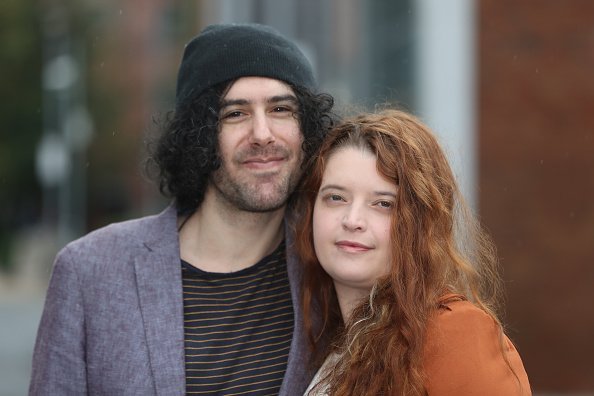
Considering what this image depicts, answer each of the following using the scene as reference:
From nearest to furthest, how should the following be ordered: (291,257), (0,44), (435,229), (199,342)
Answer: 1. (435,229)
2. (199,342)
3. (291,257)
4. (0,44)

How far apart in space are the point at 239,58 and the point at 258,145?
1.15 feet

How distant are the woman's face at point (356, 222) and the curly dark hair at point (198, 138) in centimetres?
46

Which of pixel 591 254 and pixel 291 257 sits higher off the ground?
pixel 291 257

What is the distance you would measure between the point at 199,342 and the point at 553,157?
7.02 meters

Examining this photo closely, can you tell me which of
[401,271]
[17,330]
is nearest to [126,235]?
[401,271]

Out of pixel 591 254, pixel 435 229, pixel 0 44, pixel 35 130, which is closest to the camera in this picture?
pixel 435 229

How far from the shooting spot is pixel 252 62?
11.9 feet

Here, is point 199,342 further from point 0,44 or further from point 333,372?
point 0,44

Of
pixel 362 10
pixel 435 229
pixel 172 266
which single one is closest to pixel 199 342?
pixel 172 266

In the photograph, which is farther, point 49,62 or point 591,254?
point 49,62

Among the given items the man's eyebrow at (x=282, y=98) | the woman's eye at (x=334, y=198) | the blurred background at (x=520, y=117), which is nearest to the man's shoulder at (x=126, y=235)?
the man's eyebrow at (x=282, y=98)

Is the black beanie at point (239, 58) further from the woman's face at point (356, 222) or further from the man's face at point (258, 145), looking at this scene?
the woman's face at point (356, 222)

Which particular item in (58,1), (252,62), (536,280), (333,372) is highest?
(58,1)

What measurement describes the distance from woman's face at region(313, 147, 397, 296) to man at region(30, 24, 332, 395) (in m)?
0.43
